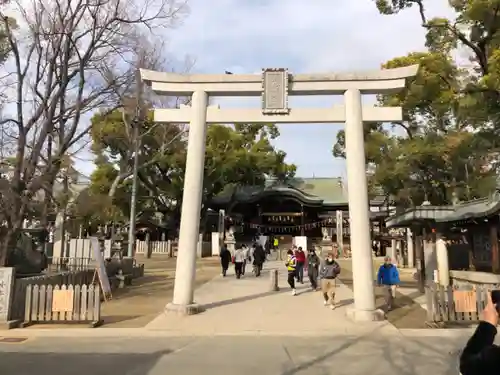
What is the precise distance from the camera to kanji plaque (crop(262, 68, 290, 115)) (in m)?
11.8

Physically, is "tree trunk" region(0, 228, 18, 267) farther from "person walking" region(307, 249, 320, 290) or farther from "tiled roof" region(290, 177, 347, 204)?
"tiled roof" region(290, 177, 347, 204)

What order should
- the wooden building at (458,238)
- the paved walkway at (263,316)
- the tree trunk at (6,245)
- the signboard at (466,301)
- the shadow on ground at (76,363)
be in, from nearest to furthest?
the shadow on ground at (76,363)
the paved walkway at (263,316)
the signboard at (466,301)
the tree trunk at (6,245)
the wooden building at (458,238)

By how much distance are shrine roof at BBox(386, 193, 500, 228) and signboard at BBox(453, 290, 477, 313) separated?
15.9 ft

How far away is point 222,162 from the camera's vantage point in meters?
37.2

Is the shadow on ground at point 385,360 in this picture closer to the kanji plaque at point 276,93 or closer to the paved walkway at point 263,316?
the paved walkway at point 263,316

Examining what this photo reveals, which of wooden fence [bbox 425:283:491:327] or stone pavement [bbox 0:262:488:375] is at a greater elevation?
wooden fence [bbox 425:283:491:327]

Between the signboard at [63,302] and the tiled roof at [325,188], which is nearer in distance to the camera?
the signboard at [63,302]

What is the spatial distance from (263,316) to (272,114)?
17.2ft

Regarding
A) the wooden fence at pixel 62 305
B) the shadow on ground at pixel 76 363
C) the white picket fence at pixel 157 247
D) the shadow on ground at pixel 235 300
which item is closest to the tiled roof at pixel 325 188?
the white picket fence at pixel 157 247

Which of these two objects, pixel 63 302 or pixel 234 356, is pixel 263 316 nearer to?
pixel 234 356

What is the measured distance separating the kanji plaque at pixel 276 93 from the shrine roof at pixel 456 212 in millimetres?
7415

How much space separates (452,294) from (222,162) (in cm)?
2849

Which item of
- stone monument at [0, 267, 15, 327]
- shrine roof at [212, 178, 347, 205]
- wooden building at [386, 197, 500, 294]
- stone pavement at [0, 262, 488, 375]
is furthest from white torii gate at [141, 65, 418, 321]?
shrine roof at [212, 178, 347, 205]

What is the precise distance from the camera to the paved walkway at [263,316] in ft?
31.0
